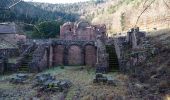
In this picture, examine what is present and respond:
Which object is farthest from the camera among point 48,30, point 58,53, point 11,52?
point 48,30

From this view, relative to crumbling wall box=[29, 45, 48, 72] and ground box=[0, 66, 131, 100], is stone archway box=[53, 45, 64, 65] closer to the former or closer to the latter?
crumbling wall box=[29, 45, 48, 72]

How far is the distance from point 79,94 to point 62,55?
15890 millimetres

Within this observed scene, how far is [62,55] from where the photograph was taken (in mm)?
33562

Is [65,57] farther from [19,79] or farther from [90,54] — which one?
[19,79]

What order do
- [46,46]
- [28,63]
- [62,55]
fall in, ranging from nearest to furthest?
[28,63] → [46,46] → [62,55]

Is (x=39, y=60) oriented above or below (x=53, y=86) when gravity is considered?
above

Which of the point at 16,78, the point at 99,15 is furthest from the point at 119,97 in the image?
the point at 99,15

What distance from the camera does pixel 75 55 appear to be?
3378 cm

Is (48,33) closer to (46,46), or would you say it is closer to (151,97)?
(46,46)

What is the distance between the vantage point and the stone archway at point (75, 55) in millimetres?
33656

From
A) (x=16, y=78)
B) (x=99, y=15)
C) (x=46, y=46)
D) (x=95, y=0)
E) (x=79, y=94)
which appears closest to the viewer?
(x=79, y=94)

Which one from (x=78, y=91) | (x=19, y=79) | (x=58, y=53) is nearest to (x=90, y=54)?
Result: (x=58, y=53)

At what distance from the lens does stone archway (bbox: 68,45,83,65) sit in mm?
33656

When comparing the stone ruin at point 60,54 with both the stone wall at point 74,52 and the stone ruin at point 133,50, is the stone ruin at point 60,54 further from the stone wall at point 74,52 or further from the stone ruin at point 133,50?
the stone ruin at point 133,50
